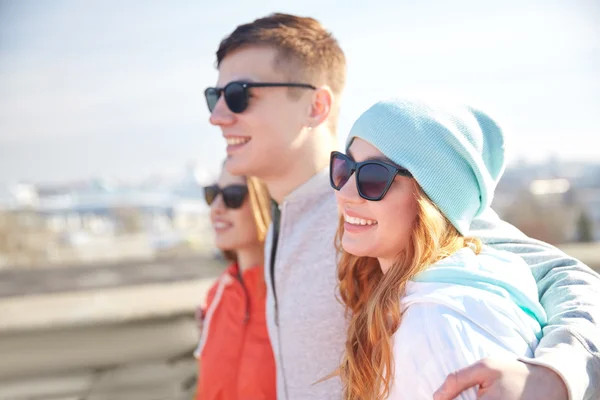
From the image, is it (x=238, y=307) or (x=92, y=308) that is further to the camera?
(x=92, y=308)

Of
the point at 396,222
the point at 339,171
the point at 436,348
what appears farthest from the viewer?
the point at 339,171

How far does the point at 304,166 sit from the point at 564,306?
41.0 inches

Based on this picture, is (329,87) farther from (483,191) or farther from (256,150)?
(483,191)

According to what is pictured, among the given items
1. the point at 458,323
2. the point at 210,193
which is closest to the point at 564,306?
the point at 458,323

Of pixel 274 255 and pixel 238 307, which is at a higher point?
pixel 274 255

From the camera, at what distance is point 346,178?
1.65 meters

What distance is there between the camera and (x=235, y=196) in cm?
273

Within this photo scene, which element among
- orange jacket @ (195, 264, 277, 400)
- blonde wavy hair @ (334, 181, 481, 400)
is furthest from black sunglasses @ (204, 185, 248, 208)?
blonde wavy hair @ (334, 181, 481, 400)

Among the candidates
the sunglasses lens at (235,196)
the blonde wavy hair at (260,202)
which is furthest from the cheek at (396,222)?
the sunglasses lens at (235,196)

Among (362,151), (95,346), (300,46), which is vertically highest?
(300,46)

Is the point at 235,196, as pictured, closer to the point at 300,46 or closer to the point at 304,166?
the point at 304,166

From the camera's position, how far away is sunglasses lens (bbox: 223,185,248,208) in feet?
8.93

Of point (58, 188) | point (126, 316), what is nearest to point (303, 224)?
point (126, 316)

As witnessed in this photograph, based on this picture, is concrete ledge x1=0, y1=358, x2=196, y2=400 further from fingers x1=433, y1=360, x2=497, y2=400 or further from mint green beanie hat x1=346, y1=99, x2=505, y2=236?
fingers x1=433, y1=360, x2=497, y2=400
